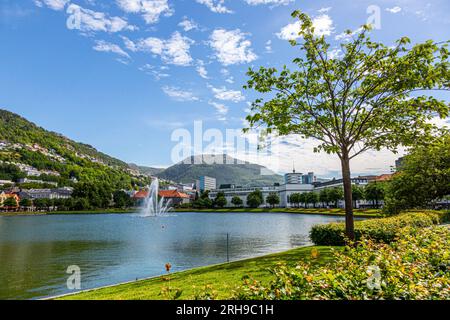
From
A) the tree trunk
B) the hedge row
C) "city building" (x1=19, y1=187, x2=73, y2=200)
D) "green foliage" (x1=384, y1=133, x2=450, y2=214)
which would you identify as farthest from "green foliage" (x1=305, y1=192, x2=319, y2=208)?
"city building" (x1=19, y1=187, x2=73, y2=200)

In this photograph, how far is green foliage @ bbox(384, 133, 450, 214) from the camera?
21938 mm

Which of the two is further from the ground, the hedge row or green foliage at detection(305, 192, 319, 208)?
green foliage at detection(305, 192, 319, 208)

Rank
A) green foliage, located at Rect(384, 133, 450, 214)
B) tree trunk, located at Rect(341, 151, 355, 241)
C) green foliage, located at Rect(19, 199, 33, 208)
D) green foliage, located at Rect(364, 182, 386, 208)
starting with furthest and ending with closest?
green foliage, located at Rect(19, 199, 33, 208)
green foliage, located at Rect(364, 182, 386, 208)
green foliage, located at Rect(384, 133, 450, 214)
tree trunk, located at Rect(341, 151, 355, 241)

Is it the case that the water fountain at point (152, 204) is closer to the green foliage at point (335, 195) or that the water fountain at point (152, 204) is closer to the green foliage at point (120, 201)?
the green foliage at point (120, 201)

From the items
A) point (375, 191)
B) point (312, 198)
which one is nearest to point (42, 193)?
point (312, 198)

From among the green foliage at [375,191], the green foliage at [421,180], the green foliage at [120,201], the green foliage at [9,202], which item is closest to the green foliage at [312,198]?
the green foliage at [375,191]

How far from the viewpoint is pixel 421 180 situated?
22766 millimetres

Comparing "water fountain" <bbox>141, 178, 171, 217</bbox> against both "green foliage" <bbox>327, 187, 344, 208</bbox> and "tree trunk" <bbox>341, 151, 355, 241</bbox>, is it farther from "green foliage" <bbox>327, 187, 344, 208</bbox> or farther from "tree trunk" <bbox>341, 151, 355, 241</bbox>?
"tree trunk" <bbox>341, 151, 355, 241</bbox>

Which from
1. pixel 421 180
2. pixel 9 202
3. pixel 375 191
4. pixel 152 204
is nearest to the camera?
pixel 421 180

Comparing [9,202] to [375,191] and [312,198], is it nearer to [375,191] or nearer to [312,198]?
[312,198]

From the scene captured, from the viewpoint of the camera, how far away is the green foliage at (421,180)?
2194cm
